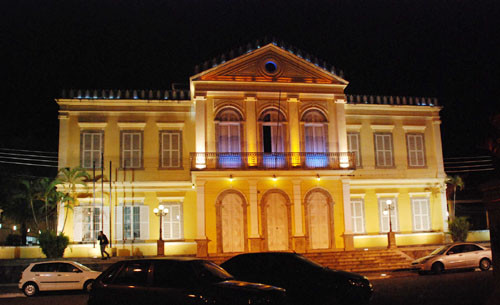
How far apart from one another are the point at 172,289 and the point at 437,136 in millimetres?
24139

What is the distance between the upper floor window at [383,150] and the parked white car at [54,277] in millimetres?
17269

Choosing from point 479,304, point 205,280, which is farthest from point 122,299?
point 479,304

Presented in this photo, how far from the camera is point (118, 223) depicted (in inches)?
1018

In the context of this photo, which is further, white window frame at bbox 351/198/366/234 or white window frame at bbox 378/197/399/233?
white window frame at bbox 378/197/399/233

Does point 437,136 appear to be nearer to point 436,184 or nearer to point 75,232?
point 436,184

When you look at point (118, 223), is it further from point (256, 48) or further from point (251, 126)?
point (256, 48)

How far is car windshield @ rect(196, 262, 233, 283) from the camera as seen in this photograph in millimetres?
9023

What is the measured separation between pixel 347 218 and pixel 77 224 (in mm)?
13592

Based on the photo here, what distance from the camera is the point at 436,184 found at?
28.8 metres

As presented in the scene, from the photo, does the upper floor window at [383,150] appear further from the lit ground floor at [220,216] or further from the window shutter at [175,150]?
the window shutter at [175,150]

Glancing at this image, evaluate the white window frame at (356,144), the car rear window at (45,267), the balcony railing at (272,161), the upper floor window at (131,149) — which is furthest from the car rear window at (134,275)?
the white window frame at (356,144)

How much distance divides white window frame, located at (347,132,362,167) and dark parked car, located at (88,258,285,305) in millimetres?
19844

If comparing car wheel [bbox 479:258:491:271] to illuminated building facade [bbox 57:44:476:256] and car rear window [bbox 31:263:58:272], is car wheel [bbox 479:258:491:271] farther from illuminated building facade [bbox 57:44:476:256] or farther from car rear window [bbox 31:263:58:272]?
car rear window [bbox 31:263:58:272]

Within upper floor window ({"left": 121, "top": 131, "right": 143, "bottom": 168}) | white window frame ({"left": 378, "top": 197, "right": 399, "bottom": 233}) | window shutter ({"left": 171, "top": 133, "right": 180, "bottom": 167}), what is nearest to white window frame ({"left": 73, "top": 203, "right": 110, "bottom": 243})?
upper floor window ({"left": 121, "top": 131, "right": 143, "bottom": 168})
